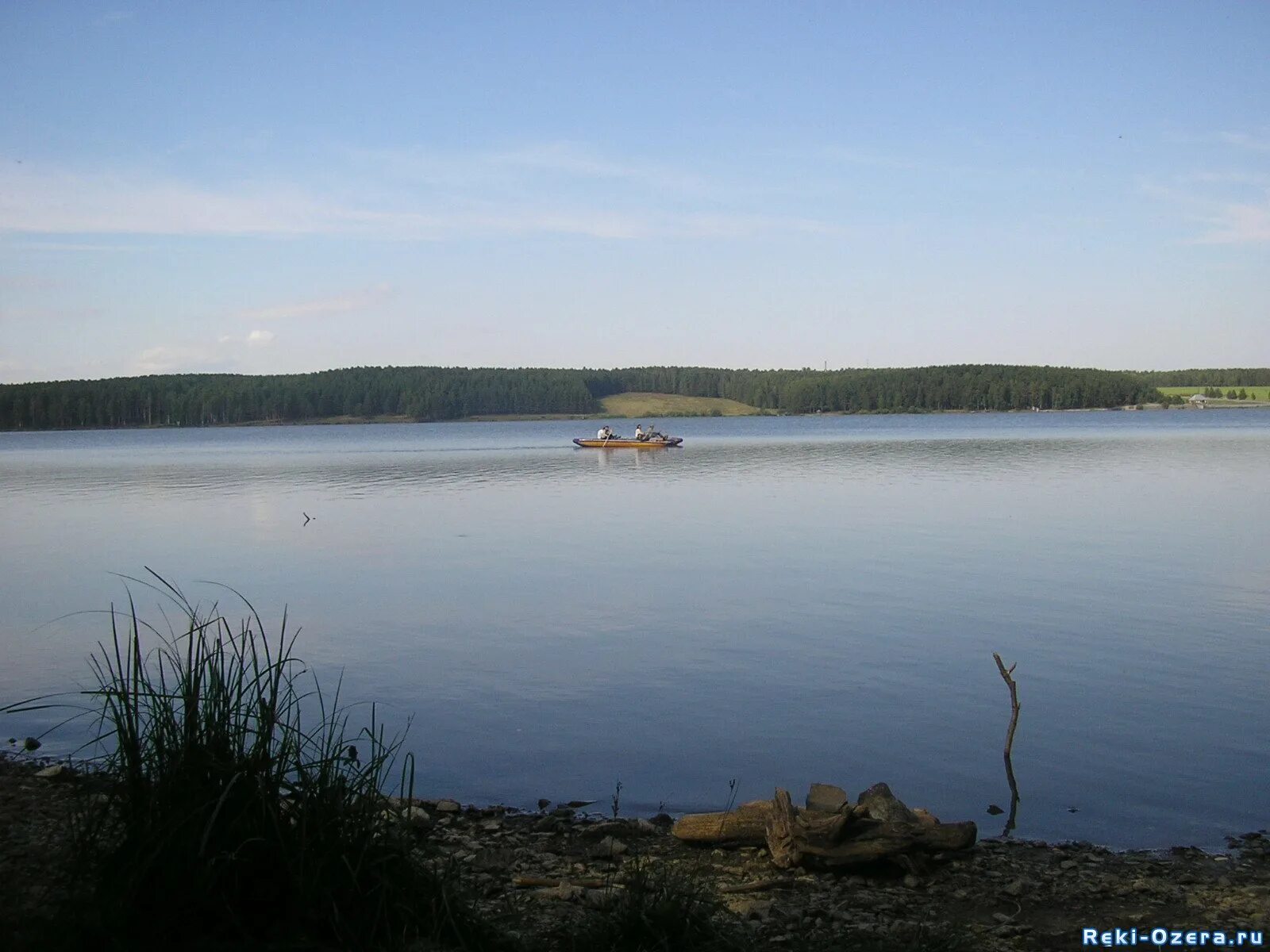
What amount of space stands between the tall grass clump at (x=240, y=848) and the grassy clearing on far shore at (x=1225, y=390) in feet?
553

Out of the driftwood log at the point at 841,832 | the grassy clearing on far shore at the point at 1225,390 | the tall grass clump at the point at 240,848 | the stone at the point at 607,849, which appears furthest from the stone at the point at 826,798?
the grassy clearing on far shore at the point at 1225,390

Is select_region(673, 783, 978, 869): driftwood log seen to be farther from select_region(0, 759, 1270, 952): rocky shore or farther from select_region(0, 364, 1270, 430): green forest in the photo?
select_region(0, 364, 1270, 430): green forest

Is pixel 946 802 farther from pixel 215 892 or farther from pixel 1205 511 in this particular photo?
pixel 1205 511

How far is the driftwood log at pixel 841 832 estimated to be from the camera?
637cm

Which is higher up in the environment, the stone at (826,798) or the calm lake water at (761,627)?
the stone at (826,798)

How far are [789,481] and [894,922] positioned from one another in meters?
32.5

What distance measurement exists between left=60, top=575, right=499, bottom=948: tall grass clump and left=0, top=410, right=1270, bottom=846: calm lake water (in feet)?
11.3

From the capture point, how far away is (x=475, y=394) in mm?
152000

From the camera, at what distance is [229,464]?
2281 inches

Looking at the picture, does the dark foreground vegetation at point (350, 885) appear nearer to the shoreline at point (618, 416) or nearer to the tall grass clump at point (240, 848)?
the tall grass clump at point (240, 848)

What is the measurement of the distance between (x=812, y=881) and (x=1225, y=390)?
173933 millimetres

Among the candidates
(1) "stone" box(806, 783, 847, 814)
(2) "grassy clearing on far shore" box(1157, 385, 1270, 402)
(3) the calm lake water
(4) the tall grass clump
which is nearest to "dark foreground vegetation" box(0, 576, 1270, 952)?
(4) the tall grass clump

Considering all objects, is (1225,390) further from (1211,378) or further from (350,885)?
(350,885)

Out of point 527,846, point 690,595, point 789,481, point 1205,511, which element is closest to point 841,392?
point 789,481
